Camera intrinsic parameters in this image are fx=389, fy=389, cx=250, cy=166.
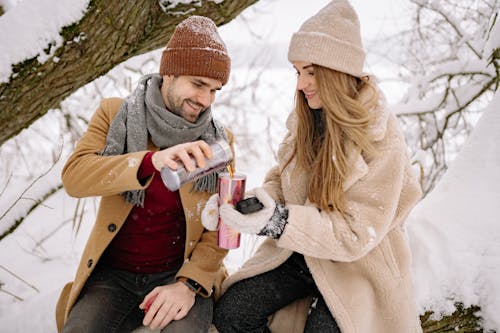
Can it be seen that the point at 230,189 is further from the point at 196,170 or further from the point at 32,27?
the point at 32,27

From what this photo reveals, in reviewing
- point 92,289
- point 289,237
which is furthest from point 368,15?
point 92,289

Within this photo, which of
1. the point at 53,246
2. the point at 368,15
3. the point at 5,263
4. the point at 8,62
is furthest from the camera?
the point at 368,15

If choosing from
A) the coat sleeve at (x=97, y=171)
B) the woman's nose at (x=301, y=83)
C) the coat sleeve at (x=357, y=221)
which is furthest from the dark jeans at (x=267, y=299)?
the woman's nose at (x=301, y=83)

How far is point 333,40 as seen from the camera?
1703mm

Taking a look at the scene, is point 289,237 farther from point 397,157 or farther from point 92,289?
point 92,289

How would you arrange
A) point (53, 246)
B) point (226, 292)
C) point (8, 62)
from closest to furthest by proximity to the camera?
point (8, 62) → point (226, 292) → point (53, 246)

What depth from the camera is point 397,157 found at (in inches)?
66.0

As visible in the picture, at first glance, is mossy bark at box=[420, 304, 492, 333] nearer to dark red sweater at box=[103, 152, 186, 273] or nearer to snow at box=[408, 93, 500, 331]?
snow at box=[408, 93, 500, 331]

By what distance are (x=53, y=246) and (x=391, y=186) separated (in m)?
3.52

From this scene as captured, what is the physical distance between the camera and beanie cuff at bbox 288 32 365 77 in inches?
67.1

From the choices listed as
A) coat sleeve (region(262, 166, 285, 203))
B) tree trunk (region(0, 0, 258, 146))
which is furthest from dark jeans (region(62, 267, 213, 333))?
tree trunk (region(0, 0, 258, 146))

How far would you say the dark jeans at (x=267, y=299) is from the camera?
1.79 m

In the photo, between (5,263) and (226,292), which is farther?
(5,263)

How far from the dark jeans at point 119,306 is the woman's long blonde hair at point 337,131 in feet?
2.47
